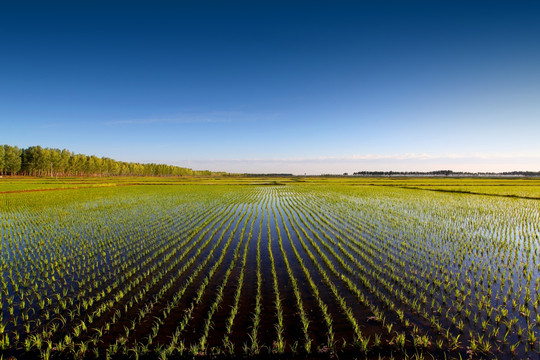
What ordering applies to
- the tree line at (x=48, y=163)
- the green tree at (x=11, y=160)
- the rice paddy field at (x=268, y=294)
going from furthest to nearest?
the tree line at (x=48, y=163), the green tree at (x=11, y=160), the rice paddy field at (x=268, y=294)

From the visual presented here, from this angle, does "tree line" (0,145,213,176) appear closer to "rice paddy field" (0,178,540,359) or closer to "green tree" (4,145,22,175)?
"green tree" (4,145,22,175)

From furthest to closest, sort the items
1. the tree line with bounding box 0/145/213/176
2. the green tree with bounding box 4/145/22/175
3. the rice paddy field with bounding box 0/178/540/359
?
the tree line with bounding box 0/145/213/176
the green tree with bounding box 4/145/22/175
the rice paddy field with bounding box 0/178/540/359

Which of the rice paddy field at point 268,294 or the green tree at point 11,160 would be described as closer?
the rice paddy field at point 268,294

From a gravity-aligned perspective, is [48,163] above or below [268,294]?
above

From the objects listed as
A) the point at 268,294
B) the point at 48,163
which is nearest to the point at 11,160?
the point at 48,163

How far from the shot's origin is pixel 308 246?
34.2 feet

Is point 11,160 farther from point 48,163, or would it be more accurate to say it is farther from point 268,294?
point 268,294

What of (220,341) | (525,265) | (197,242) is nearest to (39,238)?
(197,242)

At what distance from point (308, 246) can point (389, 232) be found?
542 cm

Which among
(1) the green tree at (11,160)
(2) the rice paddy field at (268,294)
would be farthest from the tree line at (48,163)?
(2) the rice paddy field at (268,294)

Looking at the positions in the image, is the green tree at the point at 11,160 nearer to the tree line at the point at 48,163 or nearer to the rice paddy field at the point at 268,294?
the tree line at the point at 48,163

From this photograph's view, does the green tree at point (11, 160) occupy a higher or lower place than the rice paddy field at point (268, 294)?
higher

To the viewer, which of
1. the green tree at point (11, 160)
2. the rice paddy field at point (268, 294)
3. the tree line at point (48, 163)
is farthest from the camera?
the tree line at point (48, 163)

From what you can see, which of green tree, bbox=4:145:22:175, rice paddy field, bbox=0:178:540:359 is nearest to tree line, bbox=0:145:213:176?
green tree, bbox=4:145:22:175
